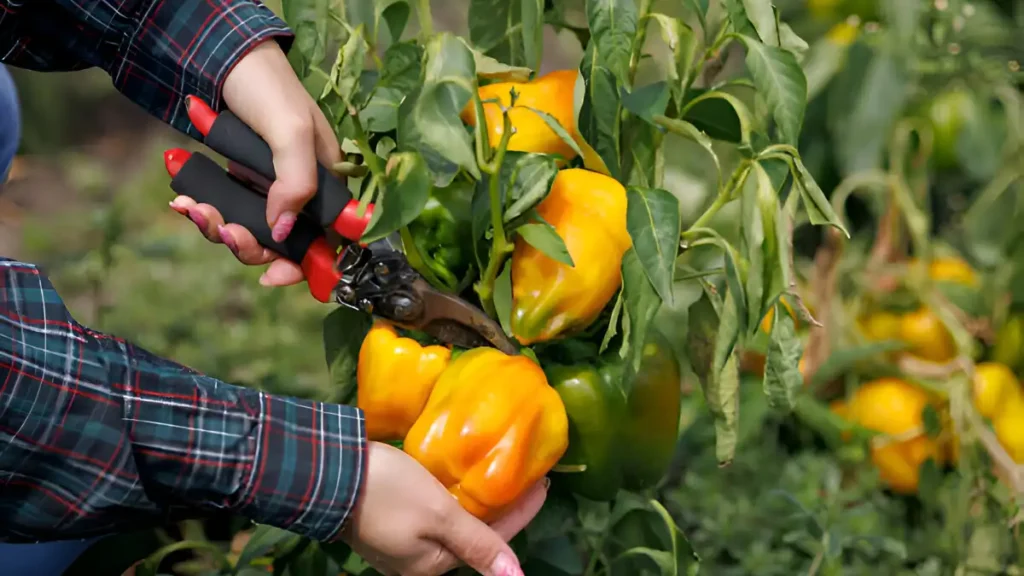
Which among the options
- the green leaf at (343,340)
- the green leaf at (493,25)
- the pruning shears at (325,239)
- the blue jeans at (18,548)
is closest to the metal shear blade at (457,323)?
the pruning shears at (325,239)

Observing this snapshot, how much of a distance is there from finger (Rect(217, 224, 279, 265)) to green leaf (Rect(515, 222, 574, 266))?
18 cm

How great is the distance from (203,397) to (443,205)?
0.62 ft

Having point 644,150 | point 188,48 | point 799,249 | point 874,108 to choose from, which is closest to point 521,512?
point 644,150

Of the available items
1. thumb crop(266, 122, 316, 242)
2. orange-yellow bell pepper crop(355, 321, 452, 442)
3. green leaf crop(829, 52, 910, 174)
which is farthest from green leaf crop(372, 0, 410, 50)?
green leaf crop(829, 52, 910, 174)

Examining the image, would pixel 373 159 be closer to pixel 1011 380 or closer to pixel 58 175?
pixel 1011 380

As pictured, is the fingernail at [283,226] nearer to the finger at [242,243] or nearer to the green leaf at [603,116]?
the finger at [242,243]

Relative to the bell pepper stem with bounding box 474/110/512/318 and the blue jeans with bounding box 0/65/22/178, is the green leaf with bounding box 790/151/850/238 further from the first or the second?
the blue jeans with bounding box 0/65/22/178

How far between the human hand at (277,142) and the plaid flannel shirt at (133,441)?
96 millimetres

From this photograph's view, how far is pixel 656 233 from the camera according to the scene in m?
0.61

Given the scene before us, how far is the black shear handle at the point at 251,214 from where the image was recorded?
26.4 inches

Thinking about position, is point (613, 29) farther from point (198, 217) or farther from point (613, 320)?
point (198, 217)

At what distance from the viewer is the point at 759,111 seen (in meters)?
0.68

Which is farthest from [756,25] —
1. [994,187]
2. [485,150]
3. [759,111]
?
[994,187]

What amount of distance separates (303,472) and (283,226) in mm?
157
